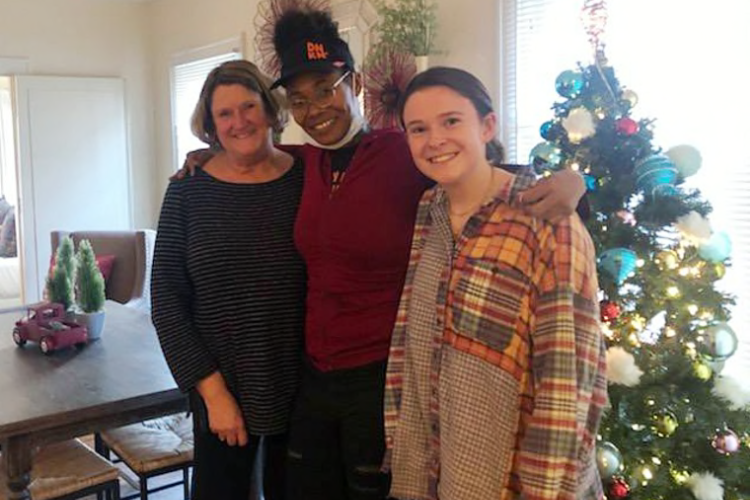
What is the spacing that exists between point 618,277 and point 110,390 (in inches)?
57.7

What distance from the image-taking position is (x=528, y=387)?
128 centimetres

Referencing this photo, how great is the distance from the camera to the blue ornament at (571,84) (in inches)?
82.7

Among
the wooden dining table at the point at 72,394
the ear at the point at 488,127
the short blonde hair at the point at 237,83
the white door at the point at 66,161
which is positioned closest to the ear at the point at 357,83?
the short blonde hair at the point at 237,83

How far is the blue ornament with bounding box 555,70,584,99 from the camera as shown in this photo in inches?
82.7

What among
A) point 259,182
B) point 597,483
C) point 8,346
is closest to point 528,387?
point 597,483

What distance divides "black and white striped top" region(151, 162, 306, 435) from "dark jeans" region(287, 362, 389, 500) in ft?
0.29

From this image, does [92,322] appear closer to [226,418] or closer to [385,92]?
[226,418]


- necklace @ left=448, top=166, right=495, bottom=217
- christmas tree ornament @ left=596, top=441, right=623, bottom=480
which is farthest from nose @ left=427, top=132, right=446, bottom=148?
christmas tree ornament @ left=596, top=441, right=623, bottom=480

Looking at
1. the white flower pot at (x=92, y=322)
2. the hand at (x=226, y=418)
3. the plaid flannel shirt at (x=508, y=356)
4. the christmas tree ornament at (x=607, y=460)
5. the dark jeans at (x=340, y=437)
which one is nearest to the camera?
the plaid flannel shirt at (x=508, y=356)

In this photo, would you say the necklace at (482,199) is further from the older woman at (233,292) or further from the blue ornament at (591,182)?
the blue ornament at (591,182)

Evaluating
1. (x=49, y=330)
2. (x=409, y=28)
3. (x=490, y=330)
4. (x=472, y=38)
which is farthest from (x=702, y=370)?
(x=49, y=330)

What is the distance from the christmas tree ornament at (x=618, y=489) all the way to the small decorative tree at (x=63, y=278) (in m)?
1.98

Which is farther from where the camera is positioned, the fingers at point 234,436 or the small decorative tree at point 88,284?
the small decorative tree at point 88,284

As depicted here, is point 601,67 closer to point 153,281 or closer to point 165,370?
point 153,281
